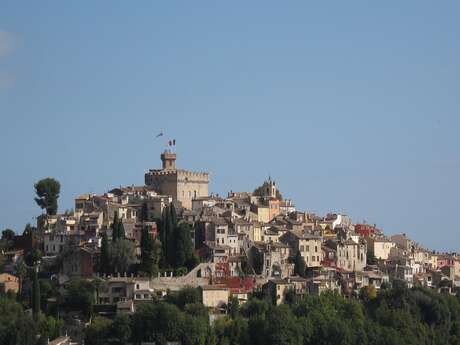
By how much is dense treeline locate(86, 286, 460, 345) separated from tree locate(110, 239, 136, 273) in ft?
15.3

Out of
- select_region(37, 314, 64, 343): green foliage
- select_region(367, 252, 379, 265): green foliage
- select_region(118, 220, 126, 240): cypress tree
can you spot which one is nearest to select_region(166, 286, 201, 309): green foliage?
select_region(118, 220, 126, 240): cypress tree

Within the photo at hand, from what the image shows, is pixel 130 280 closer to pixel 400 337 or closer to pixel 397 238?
pixel 400 337

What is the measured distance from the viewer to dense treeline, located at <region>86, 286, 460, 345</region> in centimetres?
7512

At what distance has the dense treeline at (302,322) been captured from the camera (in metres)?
75.1

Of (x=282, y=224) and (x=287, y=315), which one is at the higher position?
(x=282, y=224)

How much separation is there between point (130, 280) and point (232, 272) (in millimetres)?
8366

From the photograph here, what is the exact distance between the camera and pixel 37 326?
74.3m

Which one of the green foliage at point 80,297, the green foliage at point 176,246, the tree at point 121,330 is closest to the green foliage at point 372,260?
the green foliage at point 176,246

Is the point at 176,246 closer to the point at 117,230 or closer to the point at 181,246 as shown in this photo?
the point at 181,246

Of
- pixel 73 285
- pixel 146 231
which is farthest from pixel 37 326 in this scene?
pixel 146 231

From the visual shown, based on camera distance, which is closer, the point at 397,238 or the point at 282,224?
the point at 282,224

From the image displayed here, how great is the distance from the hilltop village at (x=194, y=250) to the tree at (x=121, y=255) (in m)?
0.06

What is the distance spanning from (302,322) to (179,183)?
21147 millimetres

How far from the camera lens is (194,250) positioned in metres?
85.9
